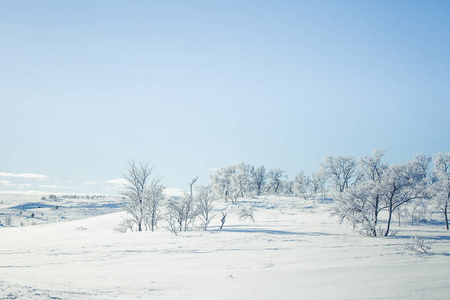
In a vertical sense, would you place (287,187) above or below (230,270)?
above

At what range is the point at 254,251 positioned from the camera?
11812 millimetres

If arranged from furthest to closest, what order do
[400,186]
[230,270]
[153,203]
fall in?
[153,203] < [400,186] < [230,270]

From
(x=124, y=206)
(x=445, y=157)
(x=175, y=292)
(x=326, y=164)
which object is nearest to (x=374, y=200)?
(x=175, y=292)

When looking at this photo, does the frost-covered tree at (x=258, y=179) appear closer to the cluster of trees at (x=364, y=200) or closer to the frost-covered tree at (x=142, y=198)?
Answer: the cluster of trees at (x=364, y=200)

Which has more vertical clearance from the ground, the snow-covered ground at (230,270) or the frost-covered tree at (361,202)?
the frost-covered tree at (361,202)

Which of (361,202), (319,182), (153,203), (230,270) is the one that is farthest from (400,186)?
(319,182)

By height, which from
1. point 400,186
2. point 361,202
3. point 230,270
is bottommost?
point 230,270

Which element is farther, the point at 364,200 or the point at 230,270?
the point at 364,200

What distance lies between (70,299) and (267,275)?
5107 mm

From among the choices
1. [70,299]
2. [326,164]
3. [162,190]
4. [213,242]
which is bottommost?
[213,242]

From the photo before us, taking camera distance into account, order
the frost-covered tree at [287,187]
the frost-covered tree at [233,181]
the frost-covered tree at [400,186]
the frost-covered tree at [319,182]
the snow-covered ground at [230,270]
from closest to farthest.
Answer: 1. the snow-covered ground at [230,270]
2. the frost-covered tree at [400,186]
3. the frost-covered tree at [319,182]
4. the frost-covered tree at [233,181]
5. the frost-covered tree at [287,187]

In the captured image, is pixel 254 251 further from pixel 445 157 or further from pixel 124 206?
pixel 445 157

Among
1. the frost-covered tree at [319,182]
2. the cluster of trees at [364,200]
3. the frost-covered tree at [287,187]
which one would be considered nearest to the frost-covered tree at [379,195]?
the cluster of trees at [364,200]

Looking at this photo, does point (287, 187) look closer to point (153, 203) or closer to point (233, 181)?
point (233, 181)
